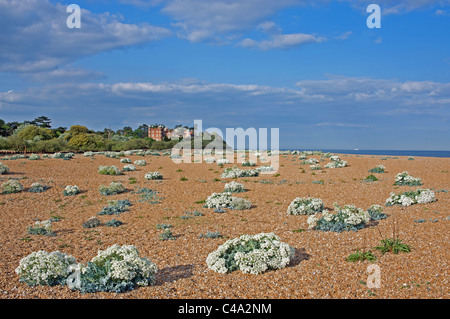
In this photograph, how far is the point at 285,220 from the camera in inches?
492

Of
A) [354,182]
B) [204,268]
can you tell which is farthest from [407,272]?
[354,182]

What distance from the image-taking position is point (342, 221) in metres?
10.8

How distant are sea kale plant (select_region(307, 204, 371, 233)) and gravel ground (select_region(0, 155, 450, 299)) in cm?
37

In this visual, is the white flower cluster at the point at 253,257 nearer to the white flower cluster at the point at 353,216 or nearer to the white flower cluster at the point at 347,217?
the white flower cluster at the point at 347,217

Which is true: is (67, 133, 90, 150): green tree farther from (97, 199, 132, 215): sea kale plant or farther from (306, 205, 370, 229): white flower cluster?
(306, 205, 370, 229): white flower cluster

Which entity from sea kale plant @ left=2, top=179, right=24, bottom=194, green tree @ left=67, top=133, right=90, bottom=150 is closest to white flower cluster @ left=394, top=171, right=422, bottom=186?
sea kale plant @ left=2, top=179, right=24, bottom=194

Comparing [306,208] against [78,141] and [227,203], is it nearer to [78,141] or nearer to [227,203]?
[227,203]

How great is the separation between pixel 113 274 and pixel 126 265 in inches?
11.2

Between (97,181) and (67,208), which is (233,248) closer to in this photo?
(67,208)

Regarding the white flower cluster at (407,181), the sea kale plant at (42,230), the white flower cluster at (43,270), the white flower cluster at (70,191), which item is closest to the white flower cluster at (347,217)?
the white flower cluster at (43,270)

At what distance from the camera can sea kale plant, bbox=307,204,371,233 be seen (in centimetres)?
1059

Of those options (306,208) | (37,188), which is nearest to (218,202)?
(306,208)

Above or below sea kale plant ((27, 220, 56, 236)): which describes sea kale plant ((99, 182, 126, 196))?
above
